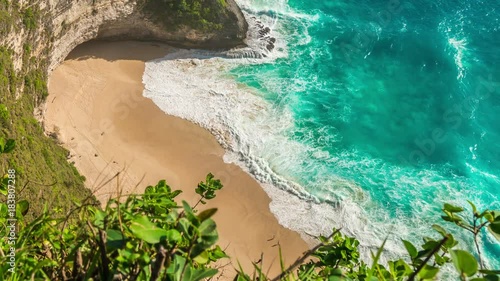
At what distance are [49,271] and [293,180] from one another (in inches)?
772

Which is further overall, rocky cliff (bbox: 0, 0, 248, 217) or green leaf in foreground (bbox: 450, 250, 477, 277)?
rocky cliff (bbox: 0, 0, 248, 217)

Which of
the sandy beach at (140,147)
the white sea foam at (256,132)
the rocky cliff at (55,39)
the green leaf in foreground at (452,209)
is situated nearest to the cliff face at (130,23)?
the rocky cliff at (55,39)

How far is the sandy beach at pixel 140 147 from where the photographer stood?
20656mm

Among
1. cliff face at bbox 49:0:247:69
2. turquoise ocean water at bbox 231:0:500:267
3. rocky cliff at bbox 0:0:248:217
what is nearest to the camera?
rocky cliff at bbox 0:0:248:217

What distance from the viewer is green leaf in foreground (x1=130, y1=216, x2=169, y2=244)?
3309 mm

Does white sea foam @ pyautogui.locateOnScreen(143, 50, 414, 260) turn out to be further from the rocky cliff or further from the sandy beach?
the rocky cliff

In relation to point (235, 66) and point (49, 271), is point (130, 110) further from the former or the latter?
point (49, 271)

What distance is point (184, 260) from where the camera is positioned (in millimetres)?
3336

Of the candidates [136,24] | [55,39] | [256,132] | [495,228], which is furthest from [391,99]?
[495,228]

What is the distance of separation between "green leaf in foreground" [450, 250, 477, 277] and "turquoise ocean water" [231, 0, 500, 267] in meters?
20.0

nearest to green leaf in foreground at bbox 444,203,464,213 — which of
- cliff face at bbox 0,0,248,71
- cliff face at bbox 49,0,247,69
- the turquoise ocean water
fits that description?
the turquoise ocean water

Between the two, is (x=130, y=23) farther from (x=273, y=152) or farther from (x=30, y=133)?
(x=30, y=133)

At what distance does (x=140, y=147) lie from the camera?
22.8 metres

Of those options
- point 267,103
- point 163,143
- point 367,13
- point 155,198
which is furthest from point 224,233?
point 367,13
